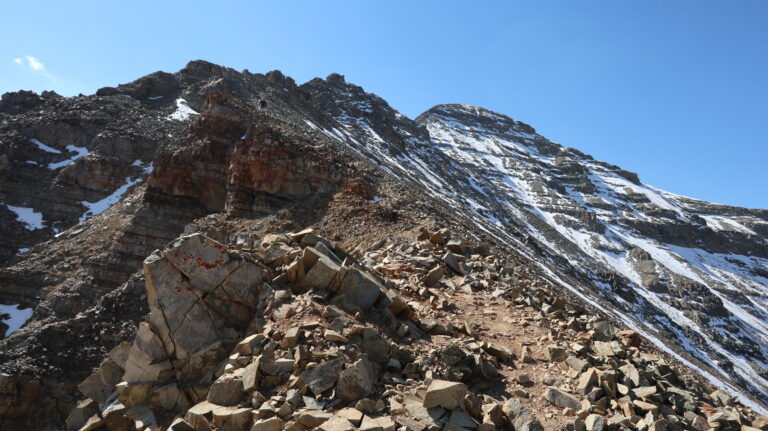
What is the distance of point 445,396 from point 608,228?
127 meters

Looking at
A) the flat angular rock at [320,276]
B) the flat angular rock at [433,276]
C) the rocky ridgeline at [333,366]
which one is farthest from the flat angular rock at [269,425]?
the flat angular rock at [433,276]

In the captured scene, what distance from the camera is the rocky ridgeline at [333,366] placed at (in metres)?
6.83

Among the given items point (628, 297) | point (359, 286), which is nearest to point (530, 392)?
point (359, 286)

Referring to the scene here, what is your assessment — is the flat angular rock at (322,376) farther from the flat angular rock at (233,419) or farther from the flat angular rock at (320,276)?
the flat angular rock at (320,276)

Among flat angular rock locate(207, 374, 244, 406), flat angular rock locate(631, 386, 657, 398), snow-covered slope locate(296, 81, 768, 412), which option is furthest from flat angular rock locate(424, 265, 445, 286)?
snow-covered slope locate(296, 81, 768, 412)

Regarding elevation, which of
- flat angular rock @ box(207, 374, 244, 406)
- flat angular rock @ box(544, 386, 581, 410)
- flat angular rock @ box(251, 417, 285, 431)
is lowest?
flat angular rock @ box(207, 374, 244, 406)

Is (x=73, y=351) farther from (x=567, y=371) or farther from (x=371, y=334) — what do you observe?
(x=567, y=371)

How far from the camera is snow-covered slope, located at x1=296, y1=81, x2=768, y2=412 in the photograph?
5788 cm

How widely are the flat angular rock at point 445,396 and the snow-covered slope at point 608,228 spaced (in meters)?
38.6

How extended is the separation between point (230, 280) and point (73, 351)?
59.8 ft

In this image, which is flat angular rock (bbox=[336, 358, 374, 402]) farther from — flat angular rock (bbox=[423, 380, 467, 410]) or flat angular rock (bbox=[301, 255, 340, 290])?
flat angular rock (bbox=[301, 255, 340, 290])

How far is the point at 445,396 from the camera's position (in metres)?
6.76

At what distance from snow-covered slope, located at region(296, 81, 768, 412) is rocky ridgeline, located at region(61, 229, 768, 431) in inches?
1392

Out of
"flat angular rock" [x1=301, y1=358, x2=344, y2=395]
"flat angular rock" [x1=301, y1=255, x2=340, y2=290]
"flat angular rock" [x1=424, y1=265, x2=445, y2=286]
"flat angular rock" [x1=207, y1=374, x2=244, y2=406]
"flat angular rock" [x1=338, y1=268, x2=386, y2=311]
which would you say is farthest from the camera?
"flat angular rock" [x1=424, y1=265, x2=445, y2=286]
